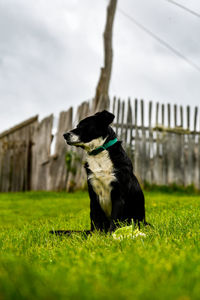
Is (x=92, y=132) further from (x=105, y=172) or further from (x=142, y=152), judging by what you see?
(x=142, y=152)

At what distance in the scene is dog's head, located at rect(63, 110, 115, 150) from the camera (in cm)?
359

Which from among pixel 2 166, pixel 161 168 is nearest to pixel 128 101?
pixel 161 168

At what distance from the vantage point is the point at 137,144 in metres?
9.80

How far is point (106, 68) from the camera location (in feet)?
34.3

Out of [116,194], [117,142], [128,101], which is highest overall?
[128,101]

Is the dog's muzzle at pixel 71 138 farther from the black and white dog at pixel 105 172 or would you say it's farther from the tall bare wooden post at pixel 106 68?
the tall bare wooden post at pixel 106 68

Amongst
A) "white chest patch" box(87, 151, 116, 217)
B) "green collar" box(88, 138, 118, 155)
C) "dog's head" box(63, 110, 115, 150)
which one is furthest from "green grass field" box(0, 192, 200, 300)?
"dog's head" box(63, 110, 115, 150)

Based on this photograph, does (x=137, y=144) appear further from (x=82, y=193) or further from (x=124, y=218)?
(x=124, y=218)

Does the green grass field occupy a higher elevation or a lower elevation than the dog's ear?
lower

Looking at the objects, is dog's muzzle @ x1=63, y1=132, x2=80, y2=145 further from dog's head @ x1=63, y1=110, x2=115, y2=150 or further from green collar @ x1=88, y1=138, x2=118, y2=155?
green collar @ x1=88, y1=138, x2=118, y2=155

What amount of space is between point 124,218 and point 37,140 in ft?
25.9

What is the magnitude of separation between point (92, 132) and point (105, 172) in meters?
0.44

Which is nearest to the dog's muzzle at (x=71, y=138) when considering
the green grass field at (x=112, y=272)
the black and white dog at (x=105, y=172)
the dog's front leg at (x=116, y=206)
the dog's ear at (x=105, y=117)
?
the black and white dog at (x=105, y=172)

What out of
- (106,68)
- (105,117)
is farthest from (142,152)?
(105,117)
